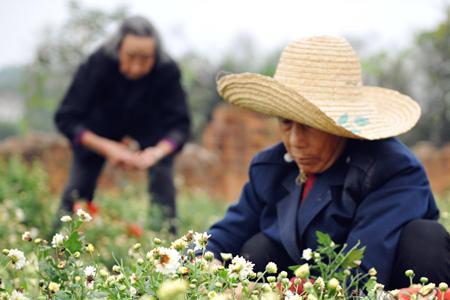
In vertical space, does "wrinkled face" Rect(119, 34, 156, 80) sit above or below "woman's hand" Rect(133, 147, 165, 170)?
above

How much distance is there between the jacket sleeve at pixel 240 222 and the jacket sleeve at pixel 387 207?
0.51 m

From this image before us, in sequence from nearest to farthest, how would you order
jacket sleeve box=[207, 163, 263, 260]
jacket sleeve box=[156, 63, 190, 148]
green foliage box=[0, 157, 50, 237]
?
jacket sleeve box=[207, 163, 263, 260] → jacket sleeve box=[156, 63, 190, 148] → green foliage box=[0, 157, 50, 237]

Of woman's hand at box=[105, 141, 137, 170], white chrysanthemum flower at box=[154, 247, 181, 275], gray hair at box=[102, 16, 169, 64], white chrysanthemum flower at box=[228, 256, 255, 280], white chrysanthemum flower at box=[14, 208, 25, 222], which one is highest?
white chrysanthemum flower at box=[154, 247, 181, 275]

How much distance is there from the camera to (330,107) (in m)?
3.02

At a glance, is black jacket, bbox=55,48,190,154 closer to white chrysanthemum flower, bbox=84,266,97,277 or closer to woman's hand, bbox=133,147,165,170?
woman's hand, bbox=133,147,165,170

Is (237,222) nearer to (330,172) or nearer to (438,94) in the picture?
(330,172)

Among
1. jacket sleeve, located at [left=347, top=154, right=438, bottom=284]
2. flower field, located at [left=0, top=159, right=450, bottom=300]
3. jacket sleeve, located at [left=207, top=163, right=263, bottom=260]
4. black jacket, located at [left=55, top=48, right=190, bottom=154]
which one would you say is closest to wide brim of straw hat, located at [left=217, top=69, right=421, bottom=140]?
jacket sleeve, located at [left=347, top=154, right=438, bottom=284]

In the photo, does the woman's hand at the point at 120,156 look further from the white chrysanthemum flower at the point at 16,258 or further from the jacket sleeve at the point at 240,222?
the white chrysanthemum flower at the point at 16,258

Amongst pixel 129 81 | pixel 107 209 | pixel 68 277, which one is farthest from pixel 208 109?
pixel 68 277

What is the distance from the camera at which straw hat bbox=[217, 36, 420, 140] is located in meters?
2.94

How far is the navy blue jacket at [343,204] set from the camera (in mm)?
2795

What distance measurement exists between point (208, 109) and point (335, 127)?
14375mm

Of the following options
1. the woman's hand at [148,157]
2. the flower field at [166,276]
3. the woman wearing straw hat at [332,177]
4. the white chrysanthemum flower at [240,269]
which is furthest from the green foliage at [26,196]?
the white chrysanthemum flower at [240,269]

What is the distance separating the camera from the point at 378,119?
312cm
